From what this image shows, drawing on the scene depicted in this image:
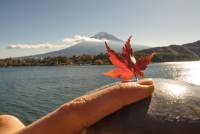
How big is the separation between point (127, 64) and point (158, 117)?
542mm

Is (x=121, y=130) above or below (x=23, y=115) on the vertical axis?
above

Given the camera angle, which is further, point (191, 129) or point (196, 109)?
point (196, 109)

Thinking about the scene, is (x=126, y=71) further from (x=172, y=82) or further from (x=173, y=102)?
(x=173, y=102)

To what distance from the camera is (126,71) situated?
2041 mm

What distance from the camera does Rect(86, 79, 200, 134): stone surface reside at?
157 centimetres

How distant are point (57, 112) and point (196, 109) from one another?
775 millimetres

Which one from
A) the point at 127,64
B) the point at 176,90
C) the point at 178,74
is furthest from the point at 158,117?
the point at 178,74

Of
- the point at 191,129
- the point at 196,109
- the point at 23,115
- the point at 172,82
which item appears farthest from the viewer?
the point at 23,115

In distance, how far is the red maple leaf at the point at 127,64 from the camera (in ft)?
6.66

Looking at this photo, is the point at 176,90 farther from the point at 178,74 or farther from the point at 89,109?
the point at 178,74

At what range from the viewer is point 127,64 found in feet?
6.68

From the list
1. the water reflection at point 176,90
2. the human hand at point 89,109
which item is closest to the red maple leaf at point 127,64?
the water reflection at point 176,90

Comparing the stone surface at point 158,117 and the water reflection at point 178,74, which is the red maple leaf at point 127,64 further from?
the water reflection at point 178,74

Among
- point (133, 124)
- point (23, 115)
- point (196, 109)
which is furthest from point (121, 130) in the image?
point (23, 115)
